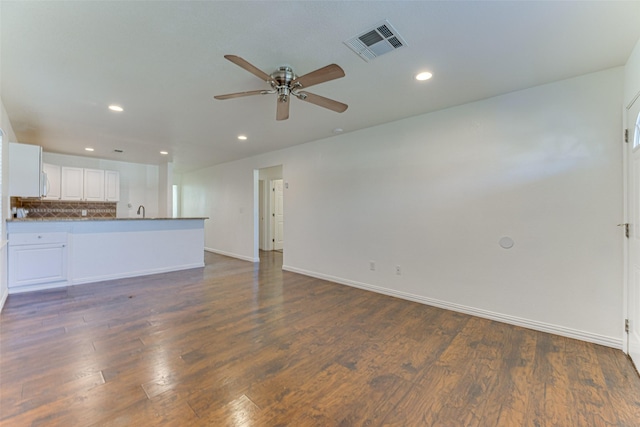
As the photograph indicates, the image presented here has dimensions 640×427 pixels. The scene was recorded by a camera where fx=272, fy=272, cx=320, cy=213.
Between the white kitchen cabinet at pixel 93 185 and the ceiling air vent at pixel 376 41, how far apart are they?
6767 mm

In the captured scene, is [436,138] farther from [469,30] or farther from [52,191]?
[52,191]

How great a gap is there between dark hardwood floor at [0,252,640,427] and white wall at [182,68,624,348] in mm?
336

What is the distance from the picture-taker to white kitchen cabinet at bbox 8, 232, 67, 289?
3717 mm

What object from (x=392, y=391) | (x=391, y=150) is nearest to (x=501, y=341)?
(x=392, y=391)

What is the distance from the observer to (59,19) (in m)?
1.80

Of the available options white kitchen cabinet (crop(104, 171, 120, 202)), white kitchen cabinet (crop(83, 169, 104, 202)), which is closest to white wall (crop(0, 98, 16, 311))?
white kitchen cabinet (crop(83, 169, 104, 202))

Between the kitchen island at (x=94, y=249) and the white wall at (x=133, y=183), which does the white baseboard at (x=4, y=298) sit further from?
the white wall at (x=133, y=183)

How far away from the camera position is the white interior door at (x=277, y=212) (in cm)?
798

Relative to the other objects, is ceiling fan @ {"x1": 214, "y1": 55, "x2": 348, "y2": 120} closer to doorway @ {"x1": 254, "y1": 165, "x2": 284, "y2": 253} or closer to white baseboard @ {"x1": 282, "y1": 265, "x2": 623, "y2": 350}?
white baseboard @ {"x1": 282, "y1": 265, "x2": 623, "y2": 350}

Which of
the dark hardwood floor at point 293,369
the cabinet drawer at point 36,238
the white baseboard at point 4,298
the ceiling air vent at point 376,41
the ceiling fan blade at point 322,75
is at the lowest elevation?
the dark hardwood floor at point 293,369

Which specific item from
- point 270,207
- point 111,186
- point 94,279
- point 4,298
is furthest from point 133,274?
point 270,207

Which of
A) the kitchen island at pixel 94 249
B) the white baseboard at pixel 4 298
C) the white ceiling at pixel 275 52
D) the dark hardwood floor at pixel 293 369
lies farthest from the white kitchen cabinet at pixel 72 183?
the dark hardwood floor at pixel 293 369

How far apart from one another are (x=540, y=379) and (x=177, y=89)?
13.2ft

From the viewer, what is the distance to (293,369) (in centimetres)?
205
